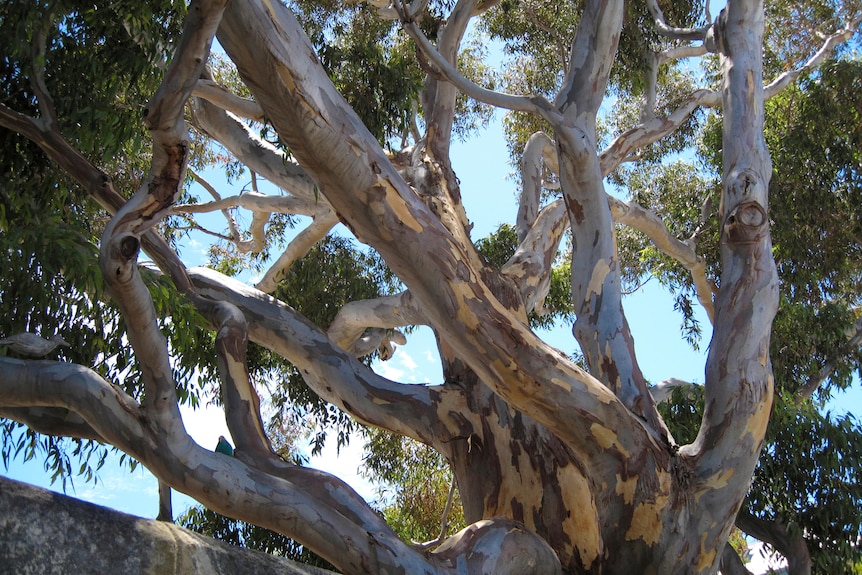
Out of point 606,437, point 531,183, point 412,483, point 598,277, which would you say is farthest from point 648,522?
point 412,483

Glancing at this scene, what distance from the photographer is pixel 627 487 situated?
417cm

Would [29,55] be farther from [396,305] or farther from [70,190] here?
[396,305]

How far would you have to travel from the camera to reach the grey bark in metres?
2.50

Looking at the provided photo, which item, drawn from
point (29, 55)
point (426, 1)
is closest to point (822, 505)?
point (426, 1)

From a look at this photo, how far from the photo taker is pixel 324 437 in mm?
8984

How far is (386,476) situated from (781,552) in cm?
441

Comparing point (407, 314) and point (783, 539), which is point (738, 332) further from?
point (783, 539)

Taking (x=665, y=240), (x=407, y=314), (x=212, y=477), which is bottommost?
(x=212, y=477)

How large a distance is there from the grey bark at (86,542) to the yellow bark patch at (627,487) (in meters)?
1.86

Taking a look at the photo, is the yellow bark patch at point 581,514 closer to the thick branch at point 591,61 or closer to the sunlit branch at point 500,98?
the sunlit branch at point 500,98

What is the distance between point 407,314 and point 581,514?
2.53m

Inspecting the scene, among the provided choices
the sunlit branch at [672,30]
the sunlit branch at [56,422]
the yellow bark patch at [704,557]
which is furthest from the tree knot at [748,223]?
the sunlit branch at [56,422]

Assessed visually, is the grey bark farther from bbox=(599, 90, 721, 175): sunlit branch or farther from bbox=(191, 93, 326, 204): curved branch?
bbox=(599, 90, 721, 175): sunlit branch

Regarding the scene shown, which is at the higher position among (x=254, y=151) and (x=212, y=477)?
(x=254, y=151)
